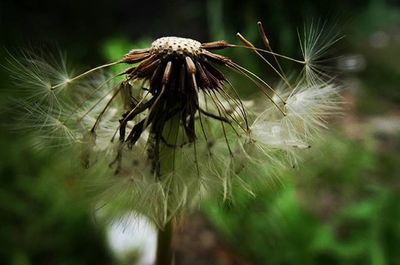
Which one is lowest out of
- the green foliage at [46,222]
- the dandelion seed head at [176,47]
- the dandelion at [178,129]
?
the dandelion at [178,129]

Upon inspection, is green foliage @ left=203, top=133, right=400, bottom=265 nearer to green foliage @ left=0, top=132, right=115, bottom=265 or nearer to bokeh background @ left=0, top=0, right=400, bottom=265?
bokeh background @ left=0, top=0, right=400, bottom=265

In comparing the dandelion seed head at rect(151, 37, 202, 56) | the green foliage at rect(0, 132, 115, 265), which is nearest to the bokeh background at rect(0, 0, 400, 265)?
the green foliage at rect(0, 132, 115, 265)

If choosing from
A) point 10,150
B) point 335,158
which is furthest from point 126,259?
point 335,158

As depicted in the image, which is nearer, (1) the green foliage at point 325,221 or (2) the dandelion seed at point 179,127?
(2) the dandelion seed at point 179,127

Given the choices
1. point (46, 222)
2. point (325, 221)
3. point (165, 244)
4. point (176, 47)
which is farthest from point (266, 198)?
point (176, 47)

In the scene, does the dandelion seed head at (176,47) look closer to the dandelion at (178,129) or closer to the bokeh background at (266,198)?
the dandelion at (178,129)

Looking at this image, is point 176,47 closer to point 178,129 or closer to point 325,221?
point 178,129

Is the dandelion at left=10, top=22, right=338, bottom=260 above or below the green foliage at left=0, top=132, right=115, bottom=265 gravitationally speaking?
below

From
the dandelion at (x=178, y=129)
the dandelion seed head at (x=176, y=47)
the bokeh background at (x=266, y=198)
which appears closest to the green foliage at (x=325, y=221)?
the bokeh background at (x=266, y=198)
